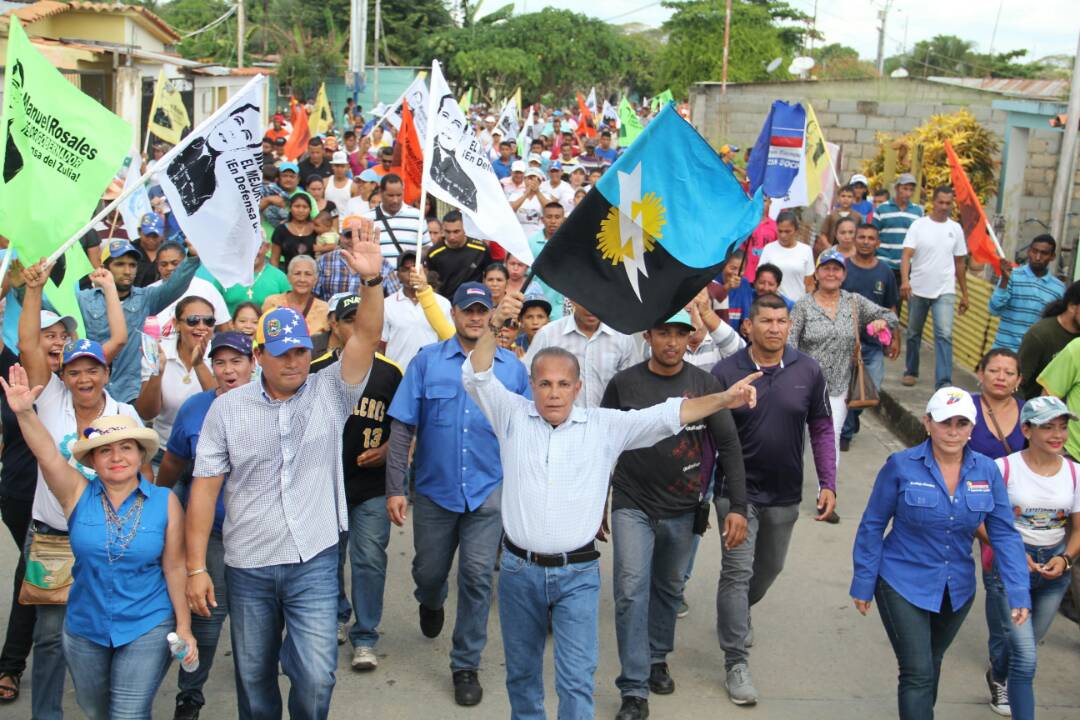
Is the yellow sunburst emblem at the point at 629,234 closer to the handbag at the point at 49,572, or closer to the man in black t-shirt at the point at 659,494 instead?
the man in black t-shirt at the point at 659,494

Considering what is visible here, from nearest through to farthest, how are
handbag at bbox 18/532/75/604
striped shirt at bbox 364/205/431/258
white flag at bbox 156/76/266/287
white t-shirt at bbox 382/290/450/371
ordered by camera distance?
handbag at bbox 18/532/75/604, white flag at bbox 156/76/266/287, white t-shirt at bbox 382/290/450/371, striped shirt at bbox 364/205/431/258

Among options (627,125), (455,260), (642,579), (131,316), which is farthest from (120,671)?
(627,125)

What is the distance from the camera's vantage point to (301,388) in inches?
191

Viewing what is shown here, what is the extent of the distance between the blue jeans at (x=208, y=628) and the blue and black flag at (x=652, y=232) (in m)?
1.88

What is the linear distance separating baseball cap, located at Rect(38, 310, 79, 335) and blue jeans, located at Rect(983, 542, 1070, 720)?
14.6 feet

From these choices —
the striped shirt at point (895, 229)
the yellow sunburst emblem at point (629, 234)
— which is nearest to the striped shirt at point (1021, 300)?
the striped shirt at point (895, 229)

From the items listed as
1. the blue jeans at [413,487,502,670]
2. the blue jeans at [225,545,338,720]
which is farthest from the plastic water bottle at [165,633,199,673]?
the blue jeans at [413,487,502,670]

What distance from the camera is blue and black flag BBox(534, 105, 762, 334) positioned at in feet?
17.8

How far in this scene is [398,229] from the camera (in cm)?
1084

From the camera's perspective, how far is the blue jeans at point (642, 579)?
5633mm

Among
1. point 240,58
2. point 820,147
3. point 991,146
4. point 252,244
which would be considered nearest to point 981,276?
point 820,147

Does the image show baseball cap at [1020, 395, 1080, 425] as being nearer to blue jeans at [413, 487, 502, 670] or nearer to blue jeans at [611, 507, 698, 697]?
blue jeans at [611, 507, 698, 697]

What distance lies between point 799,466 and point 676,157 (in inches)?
68.4

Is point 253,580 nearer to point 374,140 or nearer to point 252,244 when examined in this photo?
point 252,244
